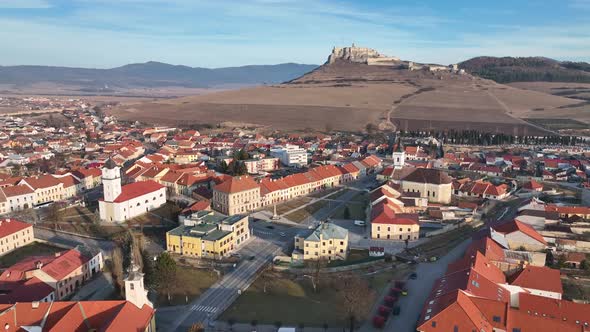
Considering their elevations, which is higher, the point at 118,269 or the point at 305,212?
the point at 118,269

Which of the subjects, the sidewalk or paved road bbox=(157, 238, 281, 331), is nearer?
paved road bbox=(157, 238, 281, 331)

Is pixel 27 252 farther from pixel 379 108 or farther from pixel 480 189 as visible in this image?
pixel 379 108


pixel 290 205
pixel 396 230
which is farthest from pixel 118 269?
pixel 290 205

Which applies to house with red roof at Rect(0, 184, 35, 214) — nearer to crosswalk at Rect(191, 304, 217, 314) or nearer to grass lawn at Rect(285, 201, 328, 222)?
grass lawn at Rect(285, 201, 328, 222)

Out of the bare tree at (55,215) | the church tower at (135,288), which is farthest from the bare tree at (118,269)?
the bare tree at (55,215)

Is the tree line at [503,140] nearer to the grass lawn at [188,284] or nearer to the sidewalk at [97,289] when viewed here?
the grass lawn at [188,284]

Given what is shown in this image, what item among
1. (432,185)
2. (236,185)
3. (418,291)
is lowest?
(418,291)

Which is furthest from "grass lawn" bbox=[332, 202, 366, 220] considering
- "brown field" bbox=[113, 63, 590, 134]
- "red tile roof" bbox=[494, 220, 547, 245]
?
"brown field" bbox=[113, 63, 590, 134]
